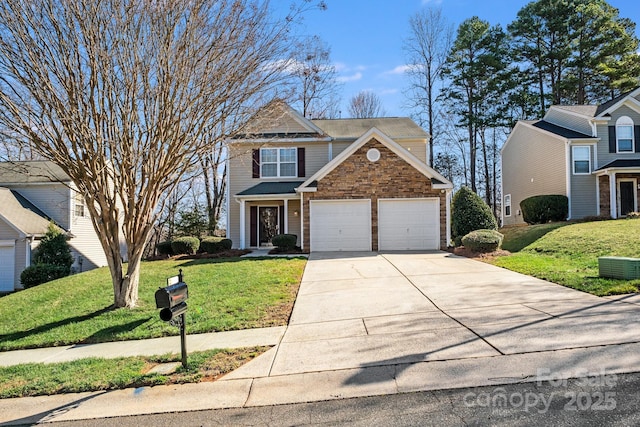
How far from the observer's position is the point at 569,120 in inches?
Result: 866

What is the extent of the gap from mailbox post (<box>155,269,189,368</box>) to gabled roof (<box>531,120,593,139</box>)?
21622mm

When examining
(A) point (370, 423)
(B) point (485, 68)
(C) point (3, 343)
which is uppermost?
(B) point (485, 68)

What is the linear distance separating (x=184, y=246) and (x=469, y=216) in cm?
1271

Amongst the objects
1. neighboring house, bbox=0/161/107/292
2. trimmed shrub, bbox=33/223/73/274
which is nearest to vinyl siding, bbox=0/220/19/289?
neighboring house, bbox=0/161/107/292

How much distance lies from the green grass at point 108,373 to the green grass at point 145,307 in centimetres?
129

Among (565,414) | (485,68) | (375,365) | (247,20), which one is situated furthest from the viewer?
(485,68)

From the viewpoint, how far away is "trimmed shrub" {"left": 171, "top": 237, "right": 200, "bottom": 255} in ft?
56.2

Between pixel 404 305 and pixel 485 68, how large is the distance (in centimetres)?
2968

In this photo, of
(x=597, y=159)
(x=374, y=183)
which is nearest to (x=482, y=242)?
(x=374, y=183)

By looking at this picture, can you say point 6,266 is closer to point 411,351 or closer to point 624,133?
point 411,351

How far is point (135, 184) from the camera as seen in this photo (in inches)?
332

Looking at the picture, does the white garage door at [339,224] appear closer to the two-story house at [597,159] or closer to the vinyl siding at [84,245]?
the vinyl siding at [84,245]

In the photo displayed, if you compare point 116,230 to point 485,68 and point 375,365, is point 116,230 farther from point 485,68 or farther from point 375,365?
point 485,68

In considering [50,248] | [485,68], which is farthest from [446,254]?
[485,68]
